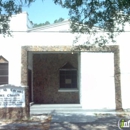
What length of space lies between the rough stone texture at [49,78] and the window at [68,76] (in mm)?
280

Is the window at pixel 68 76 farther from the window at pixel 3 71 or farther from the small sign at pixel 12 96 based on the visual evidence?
the small sign at pixel 12 96

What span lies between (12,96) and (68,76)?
22.1 feet

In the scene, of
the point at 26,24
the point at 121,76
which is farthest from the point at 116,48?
the point at 26,24

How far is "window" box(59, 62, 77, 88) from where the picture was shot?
57.7 ft

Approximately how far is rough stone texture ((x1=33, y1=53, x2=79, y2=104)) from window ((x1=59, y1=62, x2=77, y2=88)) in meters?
0.28

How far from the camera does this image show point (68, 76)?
17641mm

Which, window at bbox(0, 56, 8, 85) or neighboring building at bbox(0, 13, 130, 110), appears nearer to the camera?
neighboring building at bbox(0, 13, 130, 110)

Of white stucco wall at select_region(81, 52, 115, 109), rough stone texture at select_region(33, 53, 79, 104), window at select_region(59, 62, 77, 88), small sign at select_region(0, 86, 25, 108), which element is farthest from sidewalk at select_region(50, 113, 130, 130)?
window at select_region(59, 62, 77, 88)

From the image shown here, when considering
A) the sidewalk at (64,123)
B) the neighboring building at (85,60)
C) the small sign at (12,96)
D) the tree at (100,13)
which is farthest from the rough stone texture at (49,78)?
the tree at (100,13)

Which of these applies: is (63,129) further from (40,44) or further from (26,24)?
(26,24)

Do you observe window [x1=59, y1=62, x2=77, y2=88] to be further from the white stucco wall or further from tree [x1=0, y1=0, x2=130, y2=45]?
tree [x1=0, y1=0, x2=130, y2=45]

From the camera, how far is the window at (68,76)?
17.6 m

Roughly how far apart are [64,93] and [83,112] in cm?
407

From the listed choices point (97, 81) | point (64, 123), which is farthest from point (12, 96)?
point (97, 81)
